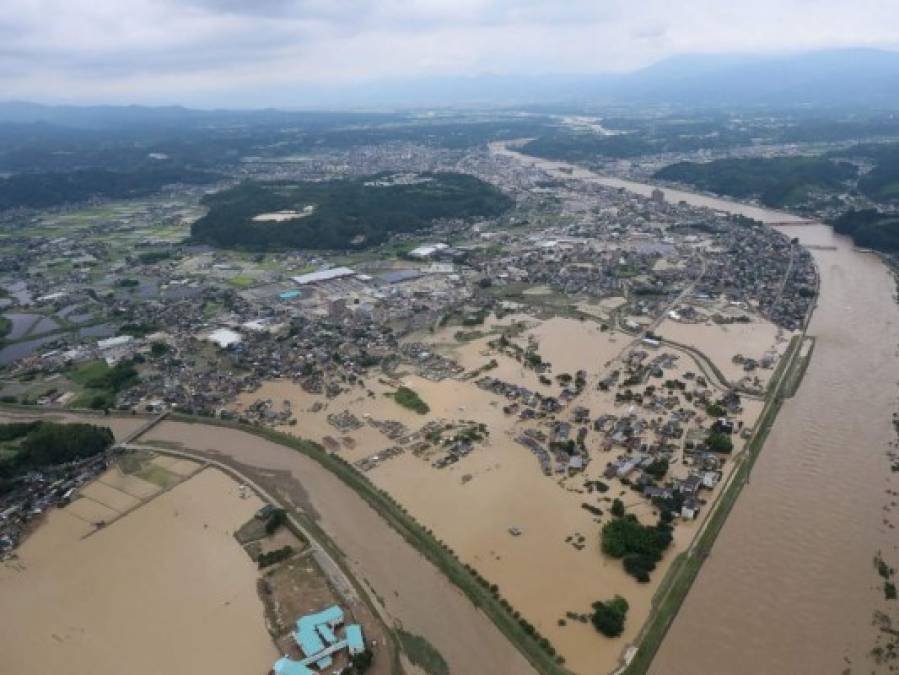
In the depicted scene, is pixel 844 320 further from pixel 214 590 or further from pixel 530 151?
pixel 530 151

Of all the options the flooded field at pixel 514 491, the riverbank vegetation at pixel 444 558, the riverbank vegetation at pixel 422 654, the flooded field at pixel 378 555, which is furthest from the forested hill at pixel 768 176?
the riverbank vegetation at pixel 422 654

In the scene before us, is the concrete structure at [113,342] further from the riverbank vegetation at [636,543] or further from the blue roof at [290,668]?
the riverbank vegetation at [636,543]

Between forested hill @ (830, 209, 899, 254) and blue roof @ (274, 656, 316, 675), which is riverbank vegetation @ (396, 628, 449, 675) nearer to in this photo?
blue roof @ (274, 656, 316, 675)

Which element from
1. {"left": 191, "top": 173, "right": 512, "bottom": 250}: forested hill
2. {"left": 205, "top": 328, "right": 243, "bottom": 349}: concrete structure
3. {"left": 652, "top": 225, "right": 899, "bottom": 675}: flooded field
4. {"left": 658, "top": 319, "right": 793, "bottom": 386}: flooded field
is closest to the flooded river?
{"left": 652, "top": 225, "right": 899, "bottom": 675}: flooded field

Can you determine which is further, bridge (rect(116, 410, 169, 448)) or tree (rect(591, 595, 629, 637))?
bridge (rect(116, 410, 169, 448))

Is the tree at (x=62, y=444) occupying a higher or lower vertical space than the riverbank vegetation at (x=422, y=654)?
higher
